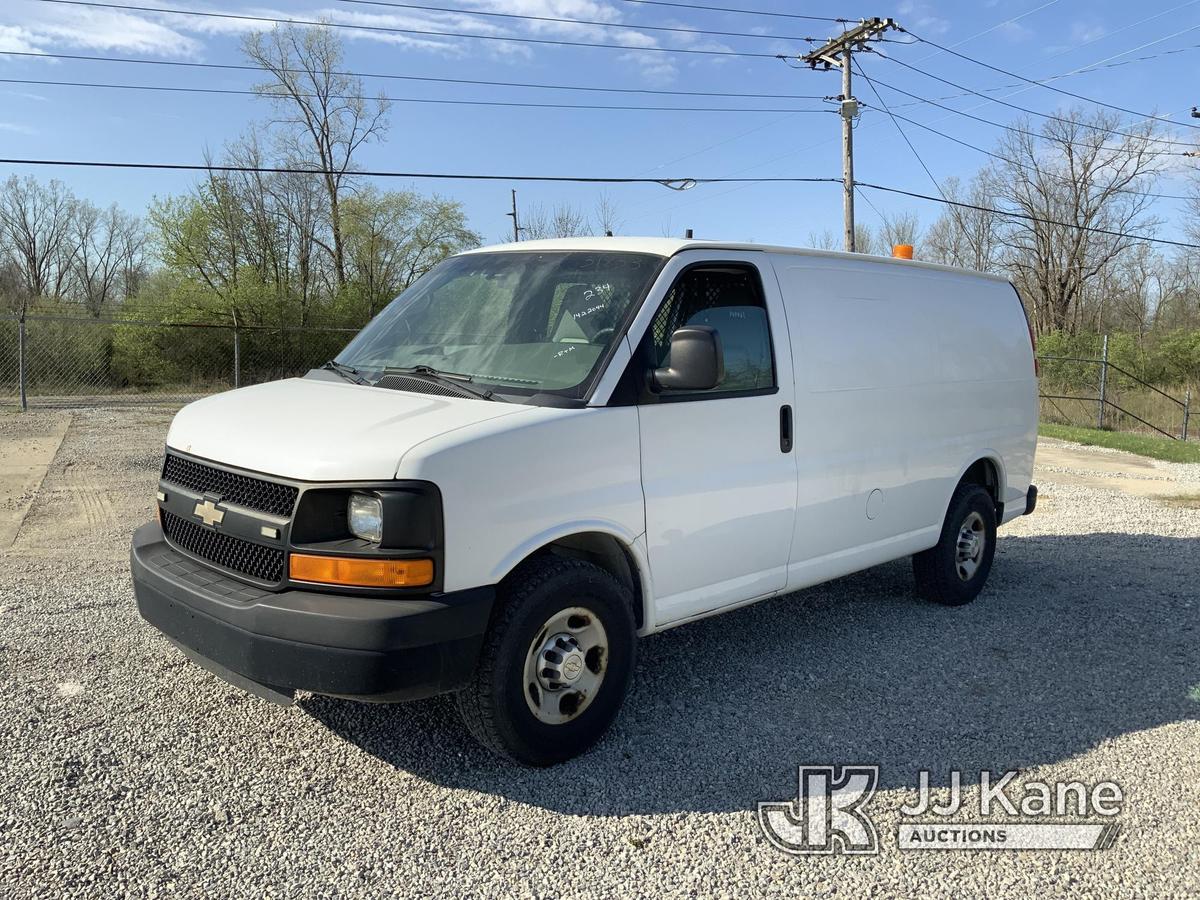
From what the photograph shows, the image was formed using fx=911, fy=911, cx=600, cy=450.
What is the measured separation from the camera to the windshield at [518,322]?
3.89 m

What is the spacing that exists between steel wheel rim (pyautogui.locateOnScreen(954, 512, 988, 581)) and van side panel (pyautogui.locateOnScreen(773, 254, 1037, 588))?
1.22ft

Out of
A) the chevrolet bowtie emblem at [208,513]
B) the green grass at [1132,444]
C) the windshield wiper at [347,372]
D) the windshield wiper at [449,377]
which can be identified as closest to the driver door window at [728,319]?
the windshield wiper at [449,377]

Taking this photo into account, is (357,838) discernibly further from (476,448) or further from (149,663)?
(149,663)

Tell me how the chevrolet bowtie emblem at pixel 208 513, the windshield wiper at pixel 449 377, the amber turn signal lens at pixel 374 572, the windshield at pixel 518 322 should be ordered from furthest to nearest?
the windshield at pixel 518 322, the windshield wiper at pixel 449 377, the chevrolet bowtie emblem at pixel 208 513, the amber turn signal lens at pixel 374 572

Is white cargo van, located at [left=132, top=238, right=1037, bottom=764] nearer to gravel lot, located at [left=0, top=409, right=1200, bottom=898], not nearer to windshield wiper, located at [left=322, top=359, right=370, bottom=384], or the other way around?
windshield wiper, located at [left=322, top=359, right=370, bottom=384]

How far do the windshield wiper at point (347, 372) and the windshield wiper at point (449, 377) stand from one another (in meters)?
0.13

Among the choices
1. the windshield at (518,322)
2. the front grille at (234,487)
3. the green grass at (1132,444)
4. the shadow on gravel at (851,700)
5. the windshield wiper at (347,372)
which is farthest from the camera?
the green grass at (1132,444)

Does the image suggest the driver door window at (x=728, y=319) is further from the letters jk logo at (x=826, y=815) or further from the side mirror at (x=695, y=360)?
the letters jk logo at (x=826, y=815)

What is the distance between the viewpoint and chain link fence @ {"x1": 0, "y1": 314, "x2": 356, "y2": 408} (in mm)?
20672

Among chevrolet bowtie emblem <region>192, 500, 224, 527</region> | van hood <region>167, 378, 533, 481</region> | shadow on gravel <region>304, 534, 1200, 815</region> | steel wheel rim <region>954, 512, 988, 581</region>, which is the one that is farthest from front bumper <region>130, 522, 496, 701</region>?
steel wheel rim <region>954, 512, 988, 581</region>

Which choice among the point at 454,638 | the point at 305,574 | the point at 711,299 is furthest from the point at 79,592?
the point at 711,299

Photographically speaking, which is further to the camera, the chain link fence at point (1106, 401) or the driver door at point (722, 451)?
the chain link fence at point (1106, 401)

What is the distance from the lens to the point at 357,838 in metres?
3.12

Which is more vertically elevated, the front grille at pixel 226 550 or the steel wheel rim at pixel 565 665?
the front grille at pixel 226 550
